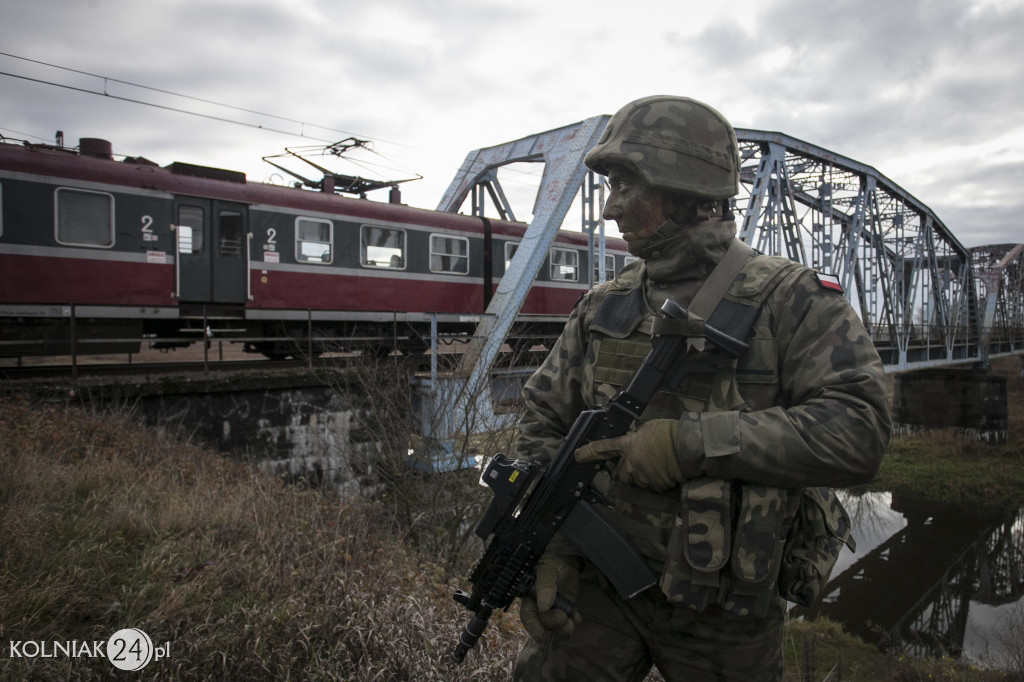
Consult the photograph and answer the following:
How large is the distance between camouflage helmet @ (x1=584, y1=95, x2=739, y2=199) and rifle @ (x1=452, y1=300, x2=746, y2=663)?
448mm

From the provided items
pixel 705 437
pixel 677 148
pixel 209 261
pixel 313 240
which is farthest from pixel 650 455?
pixel 313 240

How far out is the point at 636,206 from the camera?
1889 mm

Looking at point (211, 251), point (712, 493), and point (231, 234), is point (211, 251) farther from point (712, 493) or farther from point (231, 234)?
point (712, 493)

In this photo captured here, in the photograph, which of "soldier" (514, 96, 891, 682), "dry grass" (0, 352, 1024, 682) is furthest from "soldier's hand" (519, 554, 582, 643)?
"dry grass" (0, 352, 1024, 682)

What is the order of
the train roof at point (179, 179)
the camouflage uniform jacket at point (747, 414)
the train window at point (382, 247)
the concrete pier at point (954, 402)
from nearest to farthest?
the camouflage uniform jacket at point (747, 414) < the train roof at point (179, 179) < the train window at point (382, 247) < the concrete pier at point (954, 402)

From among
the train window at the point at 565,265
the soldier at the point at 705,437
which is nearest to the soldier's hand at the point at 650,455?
the soldier at the point at 705,437

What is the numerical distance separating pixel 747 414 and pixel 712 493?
0.76 ft

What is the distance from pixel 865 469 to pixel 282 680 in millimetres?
2799

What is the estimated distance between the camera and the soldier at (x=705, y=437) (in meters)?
1.54

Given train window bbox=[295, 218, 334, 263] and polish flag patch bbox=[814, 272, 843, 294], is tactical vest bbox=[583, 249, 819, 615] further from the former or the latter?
train window bbox=[295, 218, 334, 263]

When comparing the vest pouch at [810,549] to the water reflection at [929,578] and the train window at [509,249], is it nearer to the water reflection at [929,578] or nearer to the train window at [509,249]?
the water reflection at [929,578]

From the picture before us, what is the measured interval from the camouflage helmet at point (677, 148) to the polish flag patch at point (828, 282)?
36 centimetres

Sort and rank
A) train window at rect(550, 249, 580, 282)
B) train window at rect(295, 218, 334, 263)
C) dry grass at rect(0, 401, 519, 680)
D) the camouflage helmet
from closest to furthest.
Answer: the camouflage helmet < dry grass at rect(0, 401, 519, 680) < train window at rect(295, 218, 334, 263) < train window at rect(550, 249, 580, 282)

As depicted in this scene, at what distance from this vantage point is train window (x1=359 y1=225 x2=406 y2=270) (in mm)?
11836
